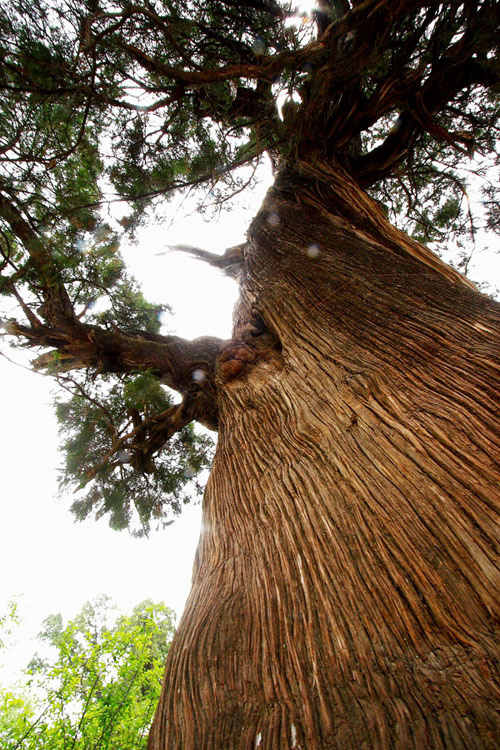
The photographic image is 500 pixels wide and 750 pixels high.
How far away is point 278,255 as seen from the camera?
2.49 metres

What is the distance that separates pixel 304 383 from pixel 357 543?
30.1 inches

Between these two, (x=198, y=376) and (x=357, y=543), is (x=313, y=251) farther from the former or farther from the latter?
(x=357, y=543)

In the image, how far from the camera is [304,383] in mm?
1572

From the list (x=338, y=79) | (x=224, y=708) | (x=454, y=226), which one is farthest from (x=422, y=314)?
(x=454, y=226)

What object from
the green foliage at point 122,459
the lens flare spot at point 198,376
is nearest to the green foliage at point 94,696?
the green foliage at point 122,459

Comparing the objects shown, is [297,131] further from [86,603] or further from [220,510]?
[86,603]

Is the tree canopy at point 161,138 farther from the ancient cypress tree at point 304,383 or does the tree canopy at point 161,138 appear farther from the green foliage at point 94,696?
the green foliage at point 94,696

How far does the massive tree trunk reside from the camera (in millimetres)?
650

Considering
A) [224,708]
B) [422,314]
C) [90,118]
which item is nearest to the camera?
[224,708]

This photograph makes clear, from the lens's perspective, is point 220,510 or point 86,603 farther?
point 86,603

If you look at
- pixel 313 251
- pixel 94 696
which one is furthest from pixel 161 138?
pixel 94 696

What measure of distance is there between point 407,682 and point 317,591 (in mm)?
269

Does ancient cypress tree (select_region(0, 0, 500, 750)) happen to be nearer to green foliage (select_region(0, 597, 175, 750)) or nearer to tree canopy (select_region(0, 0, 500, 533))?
tree canopy (select_region(0, 0, 500, 533))

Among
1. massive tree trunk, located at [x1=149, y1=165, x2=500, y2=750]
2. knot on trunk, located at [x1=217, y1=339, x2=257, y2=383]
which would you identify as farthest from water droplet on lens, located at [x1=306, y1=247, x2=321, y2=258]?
knot on trunk, located at [x1=217, y1=339, x2=257, y2=383]
